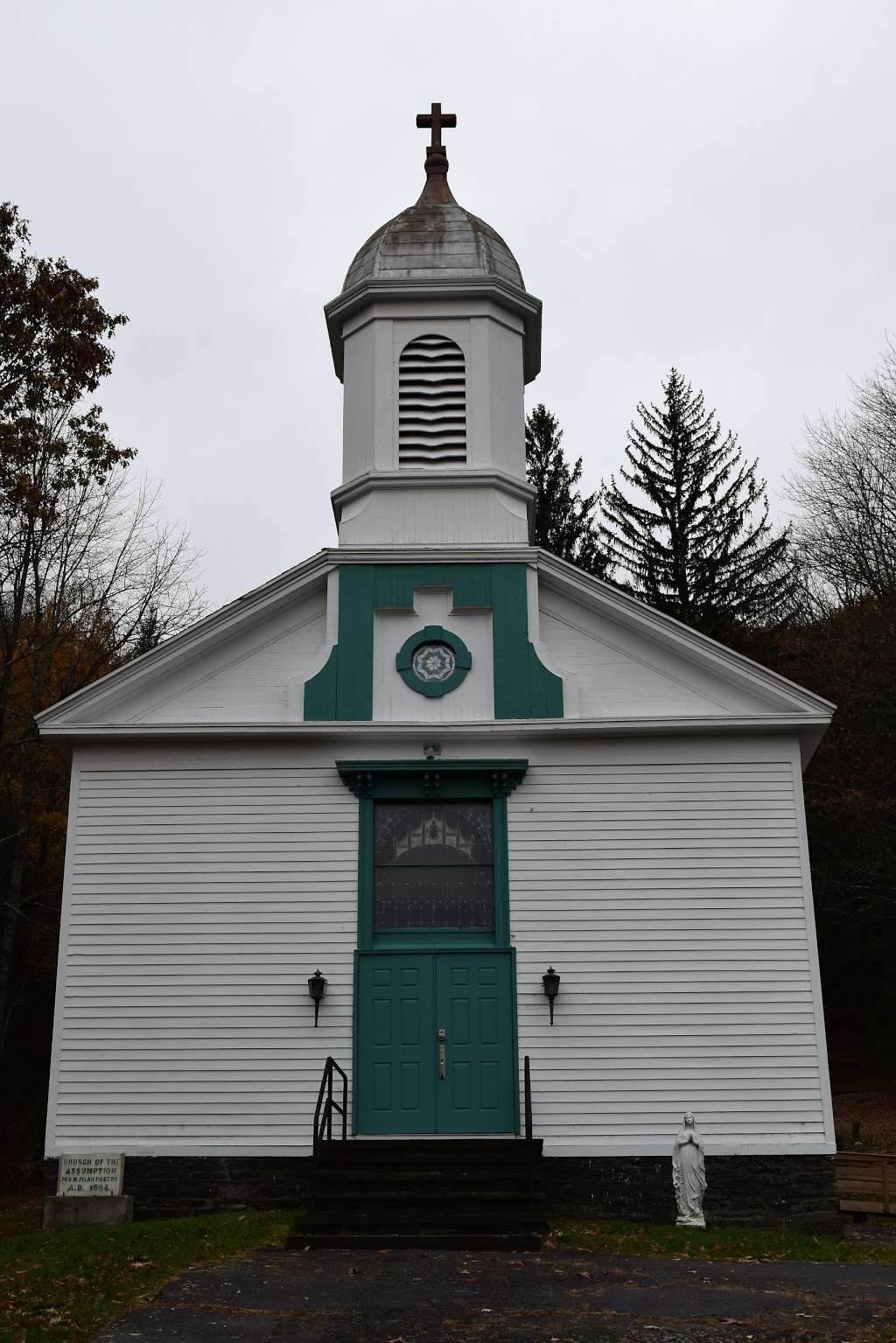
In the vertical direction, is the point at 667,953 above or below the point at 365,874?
below

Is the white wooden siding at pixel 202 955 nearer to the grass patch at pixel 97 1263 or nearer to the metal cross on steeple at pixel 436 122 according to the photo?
the grass patch at pixel 97 1263

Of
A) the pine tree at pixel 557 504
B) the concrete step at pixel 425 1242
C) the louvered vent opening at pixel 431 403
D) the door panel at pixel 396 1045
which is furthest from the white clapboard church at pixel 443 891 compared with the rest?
Result: the pine tree at pixel 557 504

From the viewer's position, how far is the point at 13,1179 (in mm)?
23156

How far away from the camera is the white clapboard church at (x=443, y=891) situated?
13.1m

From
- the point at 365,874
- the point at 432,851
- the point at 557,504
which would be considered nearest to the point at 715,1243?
the point at 432,851

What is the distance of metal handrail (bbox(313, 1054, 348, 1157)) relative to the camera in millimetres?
12062

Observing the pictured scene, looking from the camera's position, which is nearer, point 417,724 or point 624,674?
point 417,724

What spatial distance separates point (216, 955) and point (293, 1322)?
546 cm

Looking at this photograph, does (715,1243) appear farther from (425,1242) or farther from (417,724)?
(417,724)

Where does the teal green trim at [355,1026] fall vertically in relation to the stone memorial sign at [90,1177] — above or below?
above

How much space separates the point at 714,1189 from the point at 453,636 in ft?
20.4

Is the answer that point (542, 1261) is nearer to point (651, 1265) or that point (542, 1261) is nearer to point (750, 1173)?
point (651, 1265)

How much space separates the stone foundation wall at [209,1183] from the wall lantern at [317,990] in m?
1.46

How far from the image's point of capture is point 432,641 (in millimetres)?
14727
